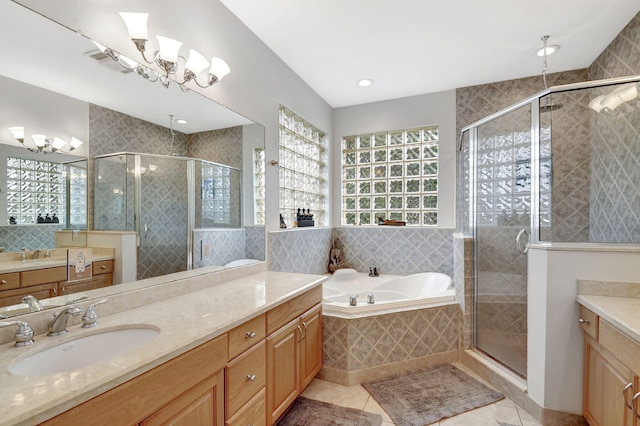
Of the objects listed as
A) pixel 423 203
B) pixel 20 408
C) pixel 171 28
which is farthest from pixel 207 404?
pixel 423 203

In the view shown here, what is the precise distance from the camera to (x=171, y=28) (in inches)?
69.1

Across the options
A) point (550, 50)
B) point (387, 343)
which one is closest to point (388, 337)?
point (387, 343)

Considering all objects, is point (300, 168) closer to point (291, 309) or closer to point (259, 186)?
point (259, 186)

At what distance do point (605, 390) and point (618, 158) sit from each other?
6.21 ft

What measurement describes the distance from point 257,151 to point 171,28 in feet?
3.23

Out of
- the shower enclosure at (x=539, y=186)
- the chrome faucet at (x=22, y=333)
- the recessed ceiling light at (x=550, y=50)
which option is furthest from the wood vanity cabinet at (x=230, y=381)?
the recessed ceiling light at (x=550, y=50)

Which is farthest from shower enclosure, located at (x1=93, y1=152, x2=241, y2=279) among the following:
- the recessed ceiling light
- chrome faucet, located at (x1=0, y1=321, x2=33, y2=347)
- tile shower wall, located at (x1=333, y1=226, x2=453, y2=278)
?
the recessed ceiling light

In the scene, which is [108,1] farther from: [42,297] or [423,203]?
[423,203]

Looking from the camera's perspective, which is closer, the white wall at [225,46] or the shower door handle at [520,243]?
the white wall at [225,46]

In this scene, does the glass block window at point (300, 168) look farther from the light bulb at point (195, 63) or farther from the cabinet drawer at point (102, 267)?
the cabinet drawer at point (102, 267)

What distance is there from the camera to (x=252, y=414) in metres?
1.41

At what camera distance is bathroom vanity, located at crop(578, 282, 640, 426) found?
1.29 metres

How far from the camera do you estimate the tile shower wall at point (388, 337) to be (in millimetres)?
2285

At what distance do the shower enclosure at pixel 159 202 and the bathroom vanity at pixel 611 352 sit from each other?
222 cm
